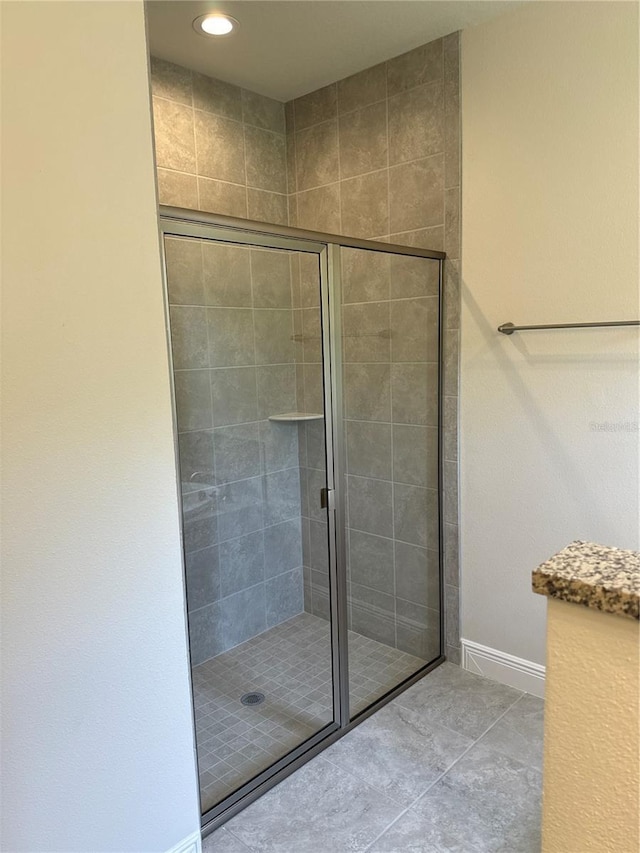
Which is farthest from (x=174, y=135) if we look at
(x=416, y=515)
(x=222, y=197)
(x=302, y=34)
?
(x=416, y=515)

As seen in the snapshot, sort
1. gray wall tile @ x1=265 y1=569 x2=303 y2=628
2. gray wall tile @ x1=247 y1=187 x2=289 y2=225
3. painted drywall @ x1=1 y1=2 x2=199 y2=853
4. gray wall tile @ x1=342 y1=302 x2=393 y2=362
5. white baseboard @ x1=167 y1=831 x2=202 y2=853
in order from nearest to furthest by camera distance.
→ painted drywall @ x1=1 y1=2 x2=199 y2=853 → white baseboard @ x1=167 y1=831 x2=202 y2=853 → gray wall tile @ x1=342 y1=302 x2=393 y2=362 → gray wall tile @ x1=265 y1=569 x2=303 y2=628 → gray wall tile @ x1=247 y1=187 x2=289 y2=225

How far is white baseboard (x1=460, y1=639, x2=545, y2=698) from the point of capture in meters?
2.29

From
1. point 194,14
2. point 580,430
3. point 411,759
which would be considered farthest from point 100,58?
point 411,759

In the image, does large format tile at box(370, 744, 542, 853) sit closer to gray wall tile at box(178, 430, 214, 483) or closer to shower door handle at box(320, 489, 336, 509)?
shower door handle at box(320, 489, 336, 509)

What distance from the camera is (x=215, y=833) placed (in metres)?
1.69

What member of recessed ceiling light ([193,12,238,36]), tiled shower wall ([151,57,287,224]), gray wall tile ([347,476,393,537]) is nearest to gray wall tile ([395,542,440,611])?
gray wall tile ([347,476,393,537])

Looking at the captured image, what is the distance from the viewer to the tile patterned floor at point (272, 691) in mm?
1958

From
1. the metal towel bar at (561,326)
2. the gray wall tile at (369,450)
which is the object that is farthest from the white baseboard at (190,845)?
the metal towel bar at (561,326)

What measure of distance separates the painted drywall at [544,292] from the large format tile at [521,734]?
0.19 m

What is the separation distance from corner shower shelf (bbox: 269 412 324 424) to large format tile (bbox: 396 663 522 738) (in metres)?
1.20

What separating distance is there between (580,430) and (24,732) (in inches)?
73.9

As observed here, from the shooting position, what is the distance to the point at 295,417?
7.48 ft

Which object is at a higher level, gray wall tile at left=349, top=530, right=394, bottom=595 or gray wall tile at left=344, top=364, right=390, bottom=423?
gray wall tile at left=344, top=364, right=390, bottom=423

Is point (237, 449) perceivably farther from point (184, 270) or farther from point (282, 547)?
point (184, 270)
